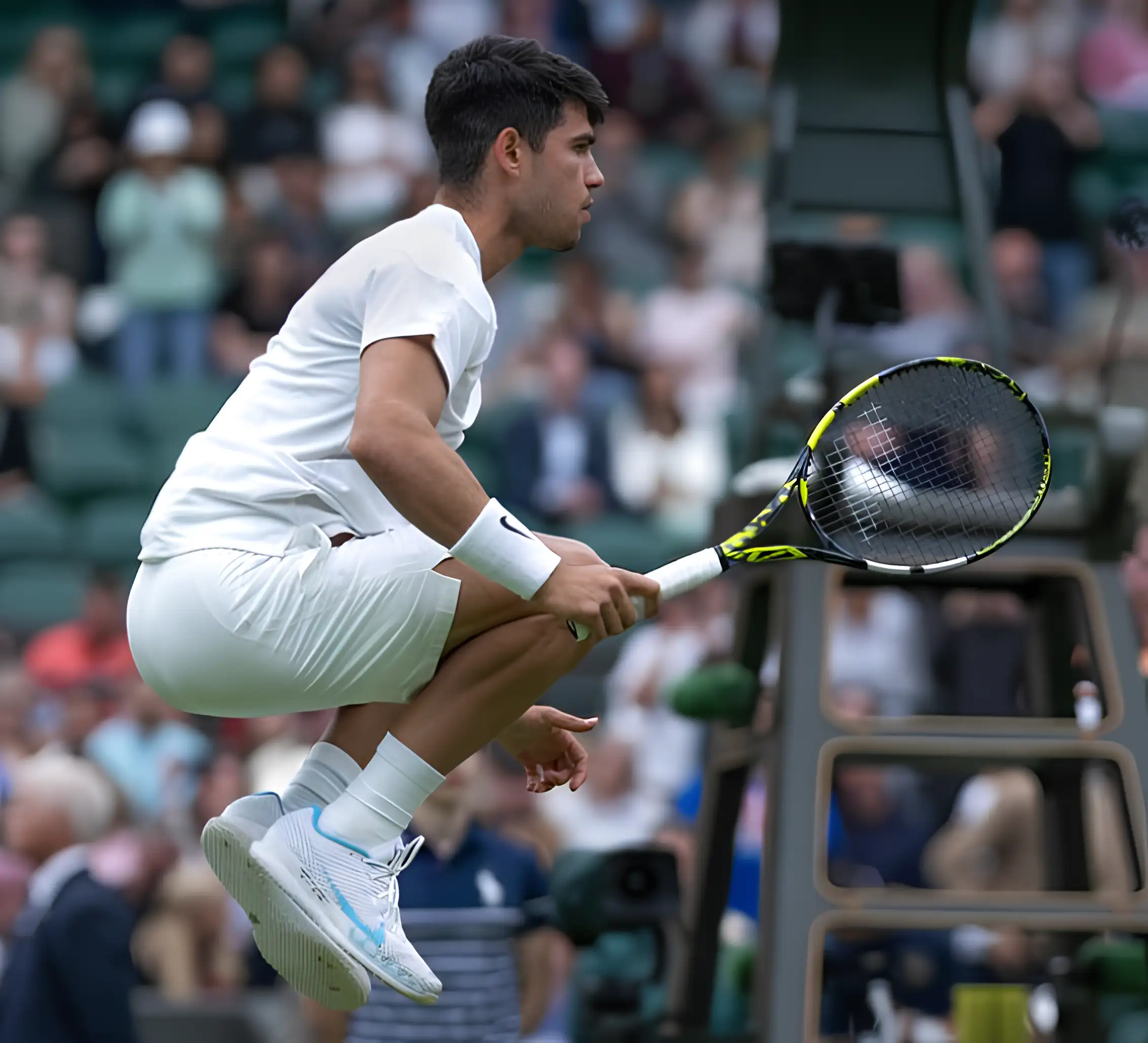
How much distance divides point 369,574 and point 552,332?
6879 mm

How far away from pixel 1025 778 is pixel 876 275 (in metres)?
2.77

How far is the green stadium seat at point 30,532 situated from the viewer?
1010 cm

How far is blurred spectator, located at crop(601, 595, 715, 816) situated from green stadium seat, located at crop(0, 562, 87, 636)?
274cm

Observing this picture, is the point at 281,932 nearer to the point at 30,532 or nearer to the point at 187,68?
the point at 30,532

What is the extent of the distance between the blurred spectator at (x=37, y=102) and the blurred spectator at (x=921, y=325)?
18.0ft

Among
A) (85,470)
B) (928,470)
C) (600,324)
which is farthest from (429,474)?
(85,470)

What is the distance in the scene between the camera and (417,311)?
3.44m

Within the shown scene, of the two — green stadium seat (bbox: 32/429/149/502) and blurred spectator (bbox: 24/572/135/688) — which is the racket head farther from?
green stadium seat (bbox: 32/429/149/502)

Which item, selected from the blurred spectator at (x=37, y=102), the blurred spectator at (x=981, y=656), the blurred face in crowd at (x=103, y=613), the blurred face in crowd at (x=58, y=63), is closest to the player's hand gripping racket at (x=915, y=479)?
the blurred spectator at (x=981, y=656)

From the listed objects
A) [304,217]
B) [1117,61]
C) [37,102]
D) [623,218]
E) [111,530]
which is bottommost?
[111,530]

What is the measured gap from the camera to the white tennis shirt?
11.8 ft

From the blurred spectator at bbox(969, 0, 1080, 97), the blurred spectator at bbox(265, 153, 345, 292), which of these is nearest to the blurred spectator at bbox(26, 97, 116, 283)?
the blurred spectator at bbox(265, 153, 345, 292)

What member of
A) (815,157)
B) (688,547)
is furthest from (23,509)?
(815,157)

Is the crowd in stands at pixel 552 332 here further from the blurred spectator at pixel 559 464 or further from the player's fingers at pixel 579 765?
the player's fingers at pixel 579 765
